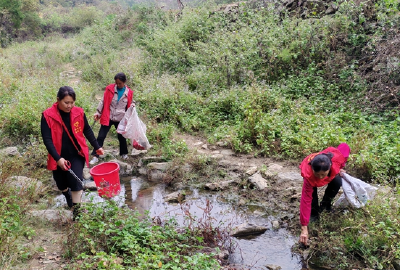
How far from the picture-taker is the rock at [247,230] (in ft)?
13.3

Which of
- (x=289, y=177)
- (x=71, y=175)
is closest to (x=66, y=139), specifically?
(x=71, y=175)

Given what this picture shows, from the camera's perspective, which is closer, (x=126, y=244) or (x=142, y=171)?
(x=126, y=244)

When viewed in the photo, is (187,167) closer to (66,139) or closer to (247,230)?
(247,230)

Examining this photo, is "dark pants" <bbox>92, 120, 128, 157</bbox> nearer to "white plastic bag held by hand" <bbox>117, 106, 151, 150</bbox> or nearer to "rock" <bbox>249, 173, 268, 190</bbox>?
"white plastic bag held by hand" <bbox>117, 106, 151, 150</bbox>

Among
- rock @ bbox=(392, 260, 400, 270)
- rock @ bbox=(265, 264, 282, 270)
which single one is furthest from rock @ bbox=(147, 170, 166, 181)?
rock @ bbox=(392, 260, 400, 270)

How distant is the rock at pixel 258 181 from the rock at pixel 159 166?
149cm

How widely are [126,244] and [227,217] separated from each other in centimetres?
176

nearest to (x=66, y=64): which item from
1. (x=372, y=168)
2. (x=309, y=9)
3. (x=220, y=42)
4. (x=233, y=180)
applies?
(x=220, y=42)

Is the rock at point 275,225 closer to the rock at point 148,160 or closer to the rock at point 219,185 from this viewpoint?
the rock at point 219,185

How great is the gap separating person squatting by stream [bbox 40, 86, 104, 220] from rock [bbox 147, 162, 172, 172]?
6.15ft

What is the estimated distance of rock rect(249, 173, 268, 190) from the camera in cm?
501

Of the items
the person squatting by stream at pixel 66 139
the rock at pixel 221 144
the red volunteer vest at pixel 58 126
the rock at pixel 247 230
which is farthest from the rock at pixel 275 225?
the red volunteer vest at pixel 58 126

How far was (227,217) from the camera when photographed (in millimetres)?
4508

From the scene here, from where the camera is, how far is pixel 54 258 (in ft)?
10.5
